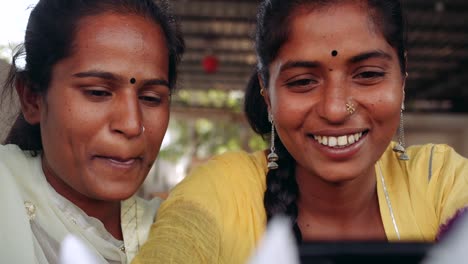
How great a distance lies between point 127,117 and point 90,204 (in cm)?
35

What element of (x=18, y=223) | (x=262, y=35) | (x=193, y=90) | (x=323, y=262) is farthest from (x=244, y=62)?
(x=323, y=262)

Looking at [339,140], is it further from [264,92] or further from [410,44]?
[410,44]

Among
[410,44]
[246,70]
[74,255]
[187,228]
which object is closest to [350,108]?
[187,228]

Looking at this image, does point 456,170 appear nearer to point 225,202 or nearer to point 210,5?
point 225,202

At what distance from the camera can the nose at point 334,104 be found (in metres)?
1.40

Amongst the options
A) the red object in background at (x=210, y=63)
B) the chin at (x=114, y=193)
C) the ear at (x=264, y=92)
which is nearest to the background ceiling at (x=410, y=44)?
the red object in background at (x=210, y=63)

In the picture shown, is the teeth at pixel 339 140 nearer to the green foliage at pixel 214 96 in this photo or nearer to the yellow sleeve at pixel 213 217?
Result: the yellow sleeve at pixel 213 217

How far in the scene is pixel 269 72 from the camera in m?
1.61

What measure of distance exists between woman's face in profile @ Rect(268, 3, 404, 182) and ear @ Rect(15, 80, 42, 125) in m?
0.70

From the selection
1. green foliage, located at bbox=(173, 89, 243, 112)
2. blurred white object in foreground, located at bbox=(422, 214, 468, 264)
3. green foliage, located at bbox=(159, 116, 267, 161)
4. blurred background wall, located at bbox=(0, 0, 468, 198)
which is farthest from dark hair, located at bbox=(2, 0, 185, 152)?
green foliage, located at bbox=(159, 116, 267, 161)

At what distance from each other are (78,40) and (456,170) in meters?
1.17

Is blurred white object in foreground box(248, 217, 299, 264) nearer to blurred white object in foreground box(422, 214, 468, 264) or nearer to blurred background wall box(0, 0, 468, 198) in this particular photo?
blurred white object in foreground box(422, 214, 468, 264)

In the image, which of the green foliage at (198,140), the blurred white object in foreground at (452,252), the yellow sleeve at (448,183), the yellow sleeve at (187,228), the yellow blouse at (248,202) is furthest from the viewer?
the green foliage at (198,140)

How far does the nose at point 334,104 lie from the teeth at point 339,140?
6 centimetres
